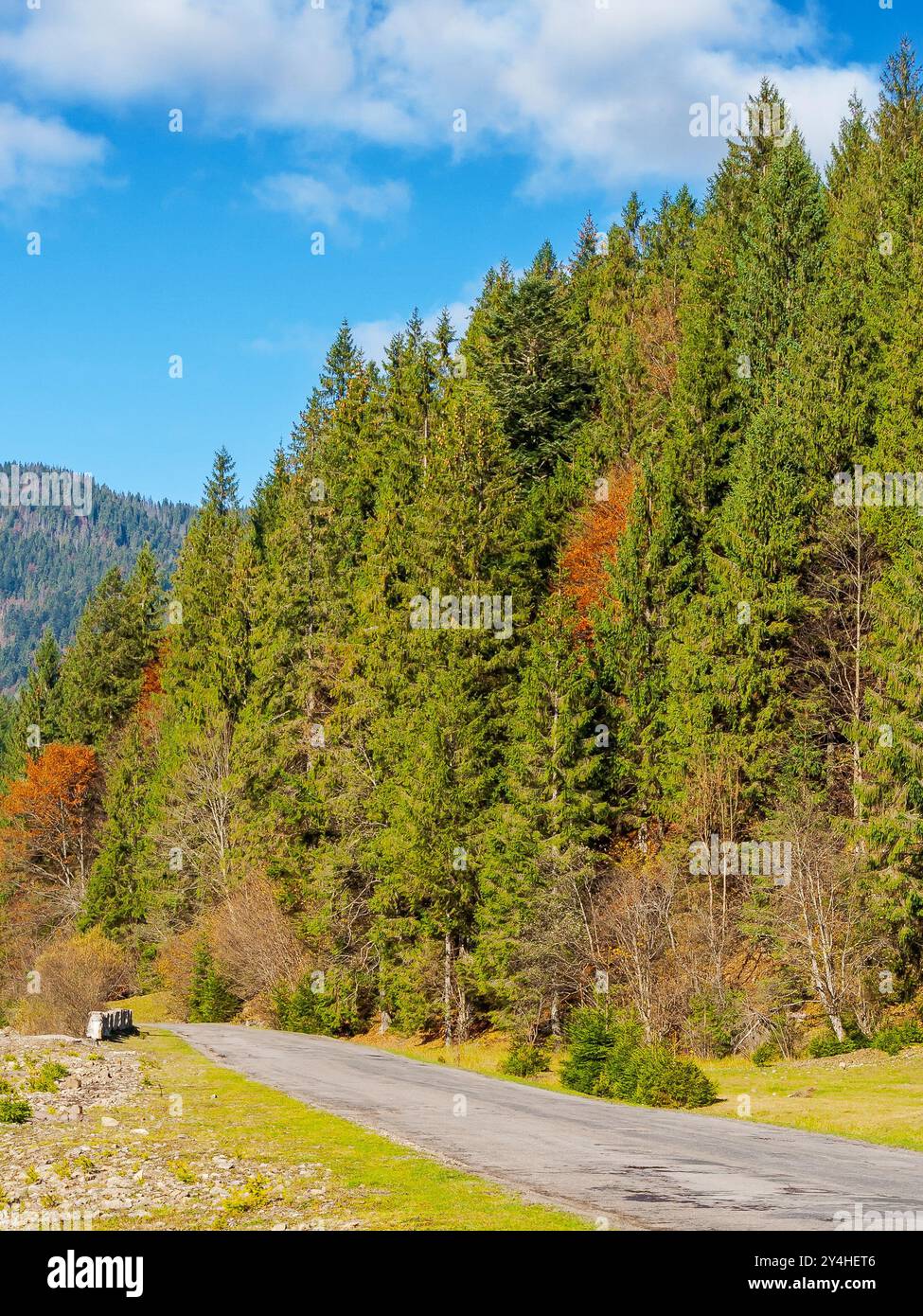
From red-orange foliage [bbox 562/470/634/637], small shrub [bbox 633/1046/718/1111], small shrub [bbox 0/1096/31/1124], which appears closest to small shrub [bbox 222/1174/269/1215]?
small shrub [bbox 0/1096/31/1124]

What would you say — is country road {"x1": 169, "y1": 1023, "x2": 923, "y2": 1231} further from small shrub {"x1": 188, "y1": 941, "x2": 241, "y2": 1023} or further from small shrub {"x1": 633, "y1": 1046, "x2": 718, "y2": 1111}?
small shrub {"x1": 188, "y1": 941, "x2": 241, "y2": 1023}

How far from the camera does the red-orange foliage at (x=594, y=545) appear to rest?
51719mm

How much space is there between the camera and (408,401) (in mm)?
60719

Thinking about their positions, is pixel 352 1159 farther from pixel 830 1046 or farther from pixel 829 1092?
pixel 830 1046

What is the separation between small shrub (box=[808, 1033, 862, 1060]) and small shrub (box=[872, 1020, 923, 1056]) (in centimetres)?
69

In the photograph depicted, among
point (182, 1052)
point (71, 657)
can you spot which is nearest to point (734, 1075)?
point (182, 1052)

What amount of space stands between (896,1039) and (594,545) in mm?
28408

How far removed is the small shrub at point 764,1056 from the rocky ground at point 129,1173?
18.0 m

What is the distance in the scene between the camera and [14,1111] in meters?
17.6

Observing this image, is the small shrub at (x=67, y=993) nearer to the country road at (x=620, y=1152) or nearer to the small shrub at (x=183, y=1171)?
the country road at (x=620, y=1152)

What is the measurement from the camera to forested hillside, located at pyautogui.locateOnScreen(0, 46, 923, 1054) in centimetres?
3588

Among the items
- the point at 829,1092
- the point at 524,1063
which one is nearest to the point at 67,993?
the point at 524,1063
